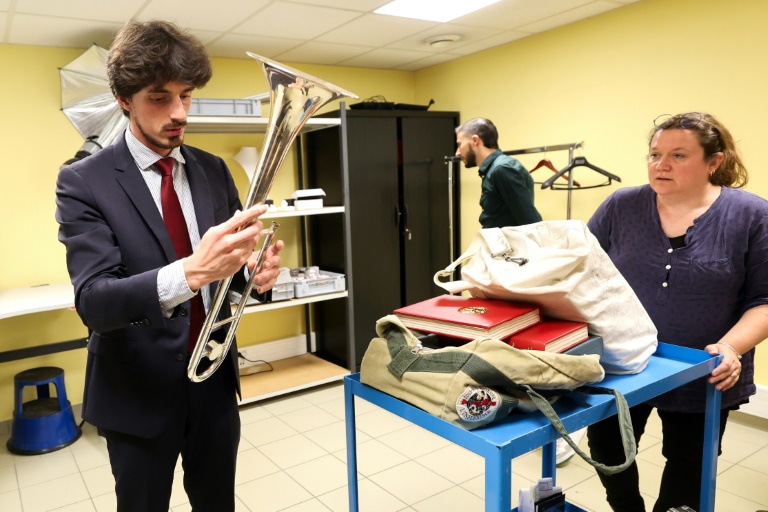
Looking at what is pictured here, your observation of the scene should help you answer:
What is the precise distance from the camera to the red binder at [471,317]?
1.13 meters

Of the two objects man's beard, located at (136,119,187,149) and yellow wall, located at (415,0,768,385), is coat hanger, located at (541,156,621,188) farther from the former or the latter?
man's beard, located at (136,119,187,149)

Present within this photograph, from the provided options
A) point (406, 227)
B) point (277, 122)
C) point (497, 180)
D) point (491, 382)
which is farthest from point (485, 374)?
point (406, 227)

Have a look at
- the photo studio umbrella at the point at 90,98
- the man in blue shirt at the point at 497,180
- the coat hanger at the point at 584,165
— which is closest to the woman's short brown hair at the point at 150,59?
the man in blue shirt at the point at 497,180

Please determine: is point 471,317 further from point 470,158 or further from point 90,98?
point 90,98

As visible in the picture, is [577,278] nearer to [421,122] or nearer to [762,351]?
[762,351]

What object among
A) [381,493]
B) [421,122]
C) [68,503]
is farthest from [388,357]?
[421,122]

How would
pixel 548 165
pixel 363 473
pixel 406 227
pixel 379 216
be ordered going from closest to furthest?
pixel 363 473 < pixel 548 165 < pixel 379 216 < pixel 406 227

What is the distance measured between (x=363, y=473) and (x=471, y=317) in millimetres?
1732

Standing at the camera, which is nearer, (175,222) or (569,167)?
(175,222)

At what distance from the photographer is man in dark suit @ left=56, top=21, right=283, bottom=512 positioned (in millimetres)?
1076

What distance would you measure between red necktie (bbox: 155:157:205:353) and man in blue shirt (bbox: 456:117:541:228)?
6.89ft

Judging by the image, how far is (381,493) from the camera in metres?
2.46

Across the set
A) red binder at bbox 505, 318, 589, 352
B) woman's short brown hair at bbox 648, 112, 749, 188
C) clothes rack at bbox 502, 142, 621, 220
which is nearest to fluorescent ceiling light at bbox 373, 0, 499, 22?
clothes rack at bbox 502, 142, 621, 220

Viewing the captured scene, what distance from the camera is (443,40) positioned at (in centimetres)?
380
